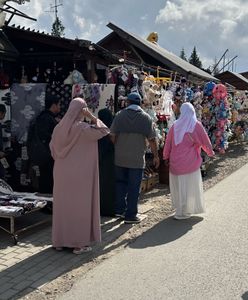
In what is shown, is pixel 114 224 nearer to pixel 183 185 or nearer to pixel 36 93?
pixel 183 185

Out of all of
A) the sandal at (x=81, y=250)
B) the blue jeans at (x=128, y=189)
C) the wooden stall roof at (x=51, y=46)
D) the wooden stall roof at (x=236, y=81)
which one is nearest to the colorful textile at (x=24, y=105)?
the wooden stall roof at (x=51, y=46)

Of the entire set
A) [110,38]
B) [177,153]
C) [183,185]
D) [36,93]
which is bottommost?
[183,185]

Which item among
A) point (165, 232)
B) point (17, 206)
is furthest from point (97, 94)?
point (165, 232)

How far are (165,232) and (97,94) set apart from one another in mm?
2624

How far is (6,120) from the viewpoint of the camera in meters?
8.27

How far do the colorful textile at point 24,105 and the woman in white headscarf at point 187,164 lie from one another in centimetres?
251

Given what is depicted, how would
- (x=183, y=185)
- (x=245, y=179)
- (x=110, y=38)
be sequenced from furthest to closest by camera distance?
(x=110, y=38)
(x=245, y=179)
(x=183, y=185)

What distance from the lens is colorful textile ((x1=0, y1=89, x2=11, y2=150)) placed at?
823 cm

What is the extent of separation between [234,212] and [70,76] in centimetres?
383

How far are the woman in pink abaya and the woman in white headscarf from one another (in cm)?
217

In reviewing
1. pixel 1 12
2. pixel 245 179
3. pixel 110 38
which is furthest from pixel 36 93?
pixel 110 38

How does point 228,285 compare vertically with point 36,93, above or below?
below

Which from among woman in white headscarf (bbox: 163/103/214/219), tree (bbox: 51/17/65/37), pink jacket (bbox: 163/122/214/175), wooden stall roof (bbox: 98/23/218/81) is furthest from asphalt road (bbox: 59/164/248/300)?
tree (bbox: 51/17/65/37)

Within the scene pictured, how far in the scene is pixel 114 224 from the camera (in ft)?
23.0
